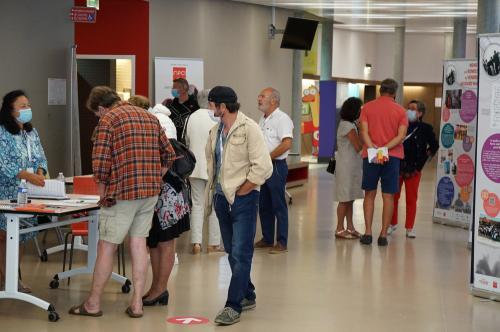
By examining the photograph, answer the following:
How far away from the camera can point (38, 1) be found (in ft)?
36.6

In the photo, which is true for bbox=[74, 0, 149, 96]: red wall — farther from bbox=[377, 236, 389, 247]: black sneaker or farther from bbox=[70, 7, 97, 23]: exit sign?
bbox=[377, 236, 389, 247]: black sneaker

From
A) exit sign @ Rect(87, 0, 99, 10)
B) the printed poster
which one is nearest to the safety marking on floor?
exit sign @ Rect(87, 0, 99, 10)

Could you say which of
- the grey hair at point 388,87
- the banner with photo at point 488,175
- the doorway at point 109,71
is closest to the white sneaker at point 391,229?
the grey hair at point 388,87

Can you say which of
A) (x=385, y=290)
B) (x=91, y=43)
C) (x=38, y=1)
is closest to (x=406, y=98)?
(x=91, y=43)

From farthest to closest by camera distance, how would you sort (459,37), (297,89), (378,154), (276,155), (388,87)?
(459,37), (297,89), (388,87), (378,154), (276,155)

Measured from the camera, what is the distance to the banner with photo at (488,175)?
6.76 m

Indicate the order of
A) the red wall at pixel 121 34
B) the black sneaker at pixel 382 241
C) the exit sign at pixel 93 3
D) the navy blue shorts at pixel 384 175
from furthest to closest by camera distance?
the red wall at pixel 121 34, the exit sign at pixel 93 3, the black sneaker at pixel 382 241, the navy blue shorts at pixel 384 175

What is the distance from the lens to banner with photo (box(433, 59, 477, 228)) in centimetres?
1052

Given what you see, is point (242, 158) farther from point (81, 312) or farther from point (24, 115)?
point (24, 115)

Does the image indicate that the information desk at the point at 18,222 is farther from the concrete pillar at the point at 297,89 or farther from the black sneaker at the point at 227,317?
the concrete pillar at the point at 297,89

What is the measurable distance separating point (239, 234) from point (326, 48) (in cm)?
1633

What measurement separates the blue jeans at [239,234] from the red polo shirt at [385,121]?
3.52 metres

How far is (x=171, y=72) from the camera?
14070 mm

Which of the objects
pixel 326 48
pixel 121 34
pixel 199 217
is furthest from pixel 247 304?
pixel 326 48
